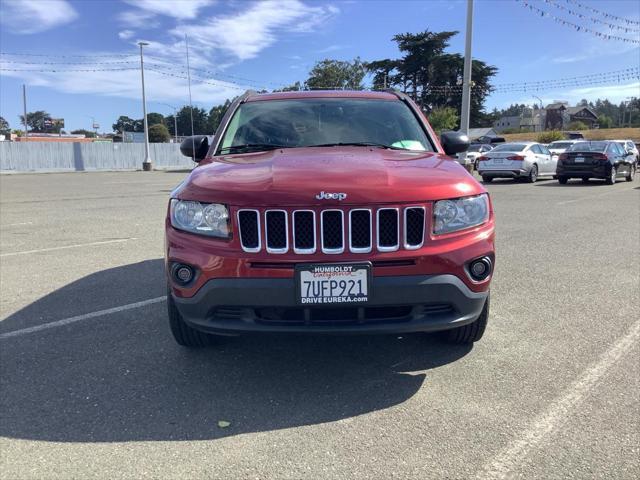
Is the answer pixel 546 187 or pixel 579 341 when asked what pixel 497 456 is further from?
pixel 546 187

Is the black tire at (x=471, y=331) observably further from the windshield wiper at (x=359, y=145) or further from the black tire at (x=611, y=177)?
the black tire at (x=611, y=177)

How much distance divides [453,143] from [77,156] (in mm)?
39946

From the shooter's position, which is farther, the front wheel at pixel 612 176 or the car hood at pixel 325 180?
the front wheel at pixel 612 176

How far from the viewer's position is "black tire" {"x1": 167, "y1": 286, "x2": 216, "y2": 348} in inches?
126

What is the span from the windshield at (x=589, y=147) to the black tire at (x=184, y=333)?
17132mm

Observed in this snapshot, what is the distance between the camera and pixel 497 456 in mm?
2326

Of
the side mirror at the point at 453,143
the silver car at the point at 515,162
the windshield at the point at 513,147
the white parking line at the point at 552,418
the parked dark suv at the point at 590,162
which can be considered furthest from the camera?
the windshield at the point at 513,147

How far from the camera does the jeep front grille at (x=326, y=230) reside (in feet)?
8.70

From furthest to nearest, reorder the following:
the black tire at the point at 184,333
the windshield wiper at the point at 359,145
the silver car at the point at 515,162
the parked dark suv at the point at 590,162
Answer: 1. the silver car at the point at 515,162
2. the parked dark suv at the point at 590,162
3. the windshield wiper at the point at 359,145
4. the black tire at the point at 184,333

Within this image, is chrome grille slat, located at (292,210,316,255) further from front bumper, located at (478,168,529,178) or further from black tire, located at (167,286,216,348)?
front bumper, located at (478,168,529,178)

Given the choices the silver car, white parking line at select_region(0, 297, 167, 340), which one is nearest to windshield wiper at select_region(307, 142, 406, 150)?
white parking line at select_region(0, 297, 167, 340)

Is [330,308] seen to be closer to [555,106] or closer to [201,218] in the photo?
[201,218]

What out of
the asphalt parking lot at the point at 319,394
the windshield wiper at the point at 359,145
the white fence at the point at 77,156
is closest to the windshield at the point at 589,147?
the asphalt parking lot at the point at 319,394

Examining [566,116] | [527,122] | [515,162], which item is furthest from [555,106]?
[515,162]
